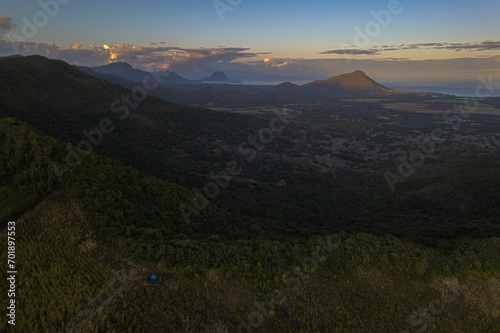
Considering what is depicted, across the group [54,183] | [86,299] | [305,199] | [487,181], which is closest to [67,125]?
[54,183]

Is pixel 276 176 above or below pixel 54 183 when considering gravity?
below

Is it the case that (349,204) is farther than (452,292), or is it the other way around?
(349,204)

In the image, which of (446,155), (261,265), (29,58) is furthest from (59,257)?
(446,155)

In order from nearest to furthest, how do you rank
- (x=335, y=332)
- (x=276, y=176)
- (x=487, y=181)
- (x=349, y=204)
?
(x=335, y=332)
(x=487, y=181)
(x=349, y=204)
(x=276, y=176)

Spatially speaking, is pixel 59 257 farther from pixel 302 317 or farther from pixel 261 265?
pixel 302 317

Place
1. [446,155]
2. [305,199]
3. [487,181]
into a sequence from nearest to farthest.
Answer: [487,181], [305,199], [446,155]

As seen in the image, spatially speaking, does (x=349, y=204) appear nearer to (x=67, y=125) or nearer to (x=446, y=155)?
(x=67, y=125)

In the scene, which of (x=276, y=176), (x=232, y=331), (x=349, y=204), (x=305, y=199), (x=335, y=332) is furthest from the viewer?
(x=276, y=176)

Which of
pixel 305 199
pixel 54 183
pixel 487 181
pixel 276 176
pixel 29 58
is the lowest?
pixel 276 176

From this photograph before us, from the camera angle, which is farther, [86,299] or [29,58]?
[29,58]
